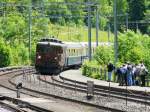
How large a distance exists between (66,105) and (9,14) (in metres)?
83.5

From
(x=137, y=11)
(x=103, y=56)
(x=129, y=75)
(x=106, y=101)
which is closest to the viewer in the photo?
(x=106, y=101)

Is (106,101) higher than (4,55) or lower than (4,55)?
higher

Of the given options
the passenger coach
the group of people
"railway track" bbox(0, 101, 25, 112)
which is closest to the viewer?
"railway track" bbox(0, 101, 25, 112)

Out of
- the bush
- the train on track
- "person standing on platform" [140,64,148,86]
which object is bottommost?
the bush

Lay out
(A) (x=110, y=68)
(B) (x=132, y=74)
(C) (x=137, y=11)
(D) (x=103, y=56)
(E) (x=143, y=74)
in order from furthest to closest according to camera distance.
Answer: (C) (x=137, y=11)
(D) (x=103, y=56)
(A) (x=110, y=68)
(B) (x=132, y=74)
(E) (x=143, y=74)

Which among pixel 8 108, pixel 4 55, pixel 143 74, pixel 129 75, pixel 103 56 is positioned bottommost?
pixel 4 55

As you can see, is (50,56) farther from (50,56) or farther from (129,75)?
(129,75)

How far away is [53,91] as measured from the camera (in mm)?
37875

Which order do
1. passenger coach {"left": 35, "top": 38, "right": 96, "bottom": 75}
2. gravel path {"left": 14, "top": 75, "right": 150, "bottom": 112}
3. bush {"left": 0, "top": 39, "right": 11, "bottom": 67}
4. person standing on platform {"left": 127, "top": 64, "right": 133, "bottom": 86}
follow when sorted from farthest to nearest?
bush {"left": 0, "top": 39, "right": 11, "bottom": 67} → passenger coach {"left": 35, "top": 38, "right": 96, "bottom": 75} → person standing on platform {"left": 127, "top": 64, "right": 133, "bottom": 86} → gravel path {"left": 14, "top": 75, "right": 150, "bottom": 112}

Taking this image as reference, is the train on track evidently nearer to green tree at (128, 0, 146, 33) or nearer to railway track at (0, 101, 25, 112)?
railway track at (0, 101, 25, 112)

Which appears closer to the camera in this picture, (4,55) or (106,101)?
(106,101)

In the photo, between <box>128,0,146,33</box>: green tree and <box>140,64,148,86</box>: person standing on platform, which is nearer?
<box>140,64,148,86</box>: person standing on platform

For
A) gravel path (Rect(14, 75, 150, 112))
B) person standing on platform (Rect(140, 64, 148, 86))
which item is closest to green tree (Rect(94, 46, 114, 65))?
gravel path (Rect(14, 75, 150, 112))

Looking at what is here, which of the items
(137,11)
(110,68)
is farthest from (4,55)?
(137,11)
